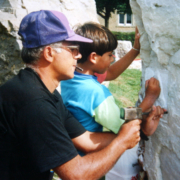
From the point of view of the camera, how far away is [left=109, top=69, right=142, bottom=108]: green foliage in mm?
4496

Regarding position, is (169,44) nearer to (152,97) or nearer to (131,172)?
(152,97)

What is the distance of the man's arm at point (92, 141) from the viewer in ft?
4.90

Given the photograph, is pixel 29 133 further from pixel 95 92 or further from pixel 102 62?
pixel 102 62

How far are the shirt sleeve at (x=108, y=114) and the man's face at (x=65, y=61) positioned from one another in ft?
1.07

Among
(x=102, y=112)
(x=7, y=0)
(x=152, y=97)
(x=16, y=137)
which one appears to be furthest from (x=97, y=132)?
(x=7, y=0)

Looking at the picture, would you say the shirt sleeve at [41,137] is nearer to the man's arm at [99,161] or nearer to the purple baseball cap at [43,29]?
the man's arm at [99,161]

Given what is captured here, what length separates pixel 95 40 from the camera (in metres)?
1.61

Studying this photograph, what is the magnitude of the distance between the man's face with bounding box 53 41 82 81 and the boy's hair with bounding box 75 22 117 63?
278 millimetres

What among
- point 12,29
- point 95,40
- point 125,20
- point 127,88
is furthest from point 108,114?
point 125,20

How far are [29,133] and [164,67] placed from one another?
1055mm

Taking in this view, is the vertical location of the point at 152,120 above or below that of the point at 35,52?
below

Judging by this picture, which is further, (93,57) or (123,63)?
(123,63)

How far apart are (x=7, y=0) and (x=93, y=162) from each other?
238 cm

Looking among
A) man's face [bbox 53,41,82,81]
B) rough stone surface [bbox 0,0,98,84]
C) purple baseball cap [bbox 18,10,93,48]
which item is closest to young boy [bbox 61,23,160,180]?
man's face [bbox 53,41,82,81]
